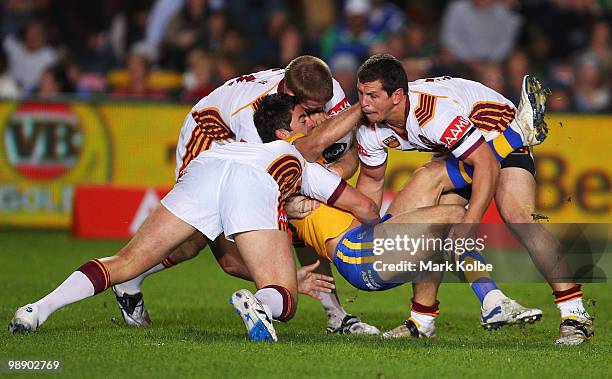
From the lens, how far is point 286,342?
707 centimetres

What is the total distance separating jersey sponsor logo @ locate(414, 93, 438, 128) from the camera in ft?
24.8

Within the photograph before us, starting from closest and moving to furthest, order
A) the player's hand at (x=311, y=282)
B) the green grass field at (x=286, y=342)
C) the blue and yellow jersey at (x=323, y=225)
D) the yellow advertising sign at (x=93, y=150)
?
the green grass field at (x=286, y=342) < the player's hand at (x=311, y=282) < the blue and yellow jersey at (x=323, y=225) < the yellow advertising sign at (x=93, y=150)

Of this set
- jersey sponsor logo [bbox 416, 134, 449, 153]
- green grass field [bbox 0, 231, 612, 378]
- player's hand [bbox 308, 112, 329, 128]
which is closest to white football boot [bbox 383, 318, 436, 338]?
green grass field [bbox 0, 231, 612, 378]

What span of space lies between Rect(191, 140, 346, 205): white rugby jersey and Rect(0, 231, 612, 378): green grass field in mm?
941

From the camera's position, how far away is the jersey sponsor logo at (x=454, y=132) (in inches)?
291

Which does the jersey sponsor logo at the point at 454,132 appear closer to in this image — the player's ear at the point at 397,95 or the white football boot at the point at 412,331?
the player's ear at the point at 397,95

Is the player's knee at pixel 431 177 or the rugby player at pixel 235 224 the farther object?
the player's knee at pixel 431 177

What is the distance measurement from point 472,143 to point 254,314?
178cm

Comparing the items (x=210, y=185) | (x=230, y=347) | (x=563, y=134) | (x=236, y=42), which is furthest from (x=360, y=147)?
(x=236, y=42)

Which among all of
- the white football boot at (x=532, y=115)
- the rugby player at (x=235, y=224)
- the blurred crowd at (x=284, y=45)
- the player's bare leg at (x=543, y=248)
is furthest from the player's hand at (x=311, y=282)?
the blurred crowd at (x=284, y=45)

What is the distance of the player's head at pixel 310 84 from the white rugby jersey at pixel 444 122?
0.39m

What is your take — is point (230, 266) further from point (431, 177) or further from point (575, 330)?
point (575, 330)

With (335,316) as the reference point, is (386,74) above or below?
above

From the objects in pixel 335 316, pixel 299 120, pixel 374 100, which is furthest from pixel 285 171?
pixel 335 316
